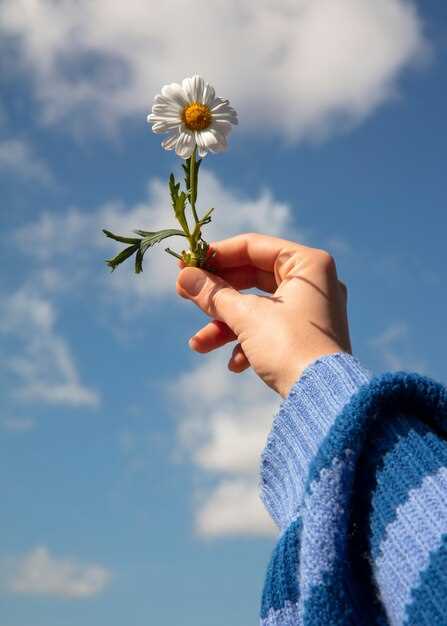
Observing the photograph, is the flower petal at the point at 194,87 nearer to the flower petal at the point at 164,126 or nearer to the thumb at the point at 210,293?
the flower petal at the point at 164,126

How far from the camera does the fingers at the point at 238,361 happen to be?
3.04 meters

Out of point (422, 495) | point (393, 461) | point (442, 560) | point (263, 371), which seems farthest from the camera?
point (263, 371)

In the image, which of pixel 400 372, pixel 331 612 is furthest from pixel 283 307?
pixel 331 612

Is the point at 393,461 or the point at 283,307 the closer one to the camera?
the point at 393,461

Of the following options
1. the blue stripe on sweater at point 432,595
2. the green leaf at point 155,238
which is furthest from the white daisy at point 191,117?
the blue stripe on sweater at point 432,595

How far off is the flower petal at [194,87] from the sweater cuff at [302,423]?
154 cm

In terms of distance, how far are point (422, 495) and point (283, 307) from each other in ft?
3.88

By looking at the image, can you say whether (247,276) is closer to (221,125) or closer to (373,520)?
(221,125)

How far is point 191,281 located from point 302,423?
4.05 feet

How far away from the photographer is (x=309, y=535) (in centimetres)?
165

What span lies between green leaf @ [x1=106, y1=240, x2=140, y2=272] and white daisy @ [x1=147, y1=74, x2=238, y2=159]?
47 cm

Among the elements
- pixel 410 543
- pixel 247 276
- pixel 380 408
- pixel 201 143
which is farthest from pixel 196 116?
pixel 410 543

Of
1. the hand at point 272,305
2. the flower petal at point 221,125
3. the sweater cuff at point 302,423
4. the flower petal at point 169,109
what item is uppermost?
the flower petal at point 169,109

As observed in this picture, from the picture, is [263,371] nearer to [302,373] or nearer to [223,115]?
[302,373]
